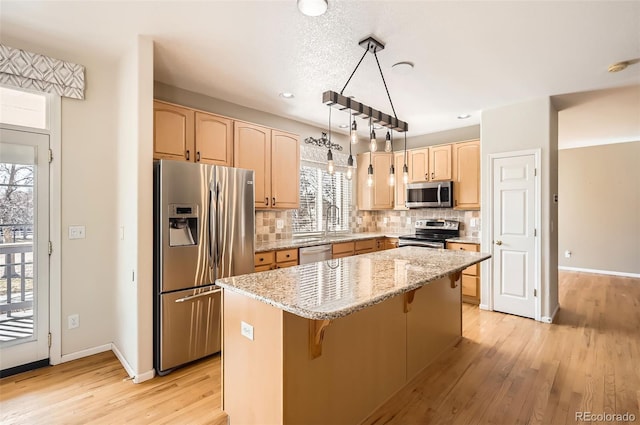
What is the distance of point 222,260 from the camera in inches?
110

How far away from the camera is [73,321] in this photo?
2719mm

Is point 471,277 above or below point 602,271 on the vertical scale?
A: above

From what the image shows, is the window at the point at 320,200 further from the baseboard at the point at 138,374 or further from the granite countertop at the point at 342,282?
the baseboard at the point at 138,374

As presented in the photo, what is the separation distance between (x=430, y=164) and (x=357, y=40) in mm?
2885

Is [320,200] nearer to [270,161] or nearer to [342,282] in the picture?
[270,161]

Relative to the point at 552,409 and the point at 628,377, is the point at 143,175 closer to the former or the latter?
the point at 552,409

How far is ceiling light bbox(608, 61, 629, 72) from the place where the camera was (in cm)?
269

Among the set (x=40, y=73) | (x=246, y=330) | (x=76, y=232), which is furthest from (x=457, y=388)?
(x=40, y=73)

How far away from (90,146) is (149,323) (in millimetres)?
1682

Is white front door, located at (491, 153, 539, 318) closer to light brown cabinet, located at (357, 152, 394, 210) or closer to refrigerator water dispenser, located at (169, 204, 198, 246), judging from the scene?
light brown cabinet, located at (357, 152, 394, 210)

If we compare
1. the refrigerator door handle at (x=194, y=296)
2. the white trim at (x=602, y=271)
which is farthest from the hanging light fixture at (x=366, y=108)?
the white trim at (x=602, y=271)

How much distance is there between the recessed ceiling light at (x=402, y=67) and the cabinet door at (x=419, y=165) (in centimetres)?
217

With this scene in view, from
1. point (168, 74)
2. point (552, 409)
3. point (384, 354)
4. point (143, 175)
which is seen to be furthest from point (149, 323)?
point (552, 409)

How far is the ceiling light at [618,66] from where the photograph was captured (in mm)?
2686
